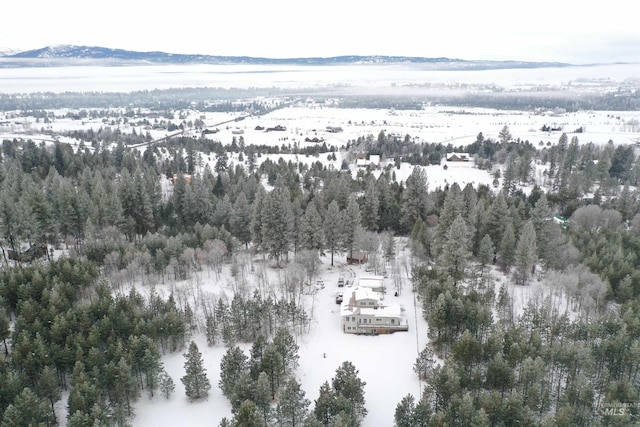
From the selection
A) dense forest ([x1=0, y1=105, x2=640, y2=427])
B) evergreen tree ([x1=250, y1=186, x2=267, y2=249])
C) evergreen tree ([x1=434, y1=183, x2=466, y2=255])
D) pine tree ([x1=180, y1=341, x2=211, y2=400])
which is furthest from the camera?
evergreen tree ([x1=250, y1=186, x2=267, y2=249])

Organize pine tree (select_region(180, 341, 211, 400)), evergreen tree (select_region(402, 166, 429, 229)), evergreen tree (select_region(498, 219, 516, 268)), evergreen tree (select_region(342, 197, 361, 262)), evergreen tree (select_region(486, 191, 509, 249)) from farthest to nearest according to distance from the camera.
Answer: evergreen tree (select_region(402, 166, 429, 229)) < evergreen tree (select_region(342, 197, 361, 262)) < evergreen tree (select_region(486, 191, 509, 249)) < evergreen tree (select_region(498, 219, 516, 268)) < pine tree (select_region(180, 341, 211, 400))

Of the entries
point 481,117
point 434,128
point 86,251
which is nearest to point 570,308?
point 86,251

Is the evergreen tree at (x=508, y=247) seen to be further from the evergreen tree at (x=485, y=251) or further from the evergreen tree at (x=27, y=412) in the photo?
the evergreen tree at (x=27, y=412)

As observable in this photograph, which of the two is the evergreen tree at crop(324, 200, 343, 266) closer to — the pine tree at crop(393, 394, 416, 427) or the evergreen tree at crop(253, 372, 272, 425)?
the evergreen tree at crop(253, 372, 272, 425)

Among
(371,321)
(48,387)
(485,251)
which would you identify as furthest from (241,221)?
(48,387)

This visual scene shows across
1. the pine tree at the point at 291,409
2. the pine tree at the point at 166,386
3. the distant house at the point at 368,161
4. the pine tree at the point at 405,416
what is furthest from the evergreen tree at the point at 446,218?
the distant house at the point at 368,161

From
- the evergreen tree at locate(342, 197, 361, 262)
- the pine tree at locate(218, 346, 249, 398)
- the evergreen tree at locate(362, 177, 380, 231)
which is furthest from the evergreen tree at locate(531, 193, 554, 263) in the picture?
the pine tree at locate(218, 346, 249, 398)

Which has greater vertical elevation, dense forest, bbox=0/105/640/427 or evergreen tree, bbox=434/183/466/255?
evergreen tree, bbox=434/183/466/255
